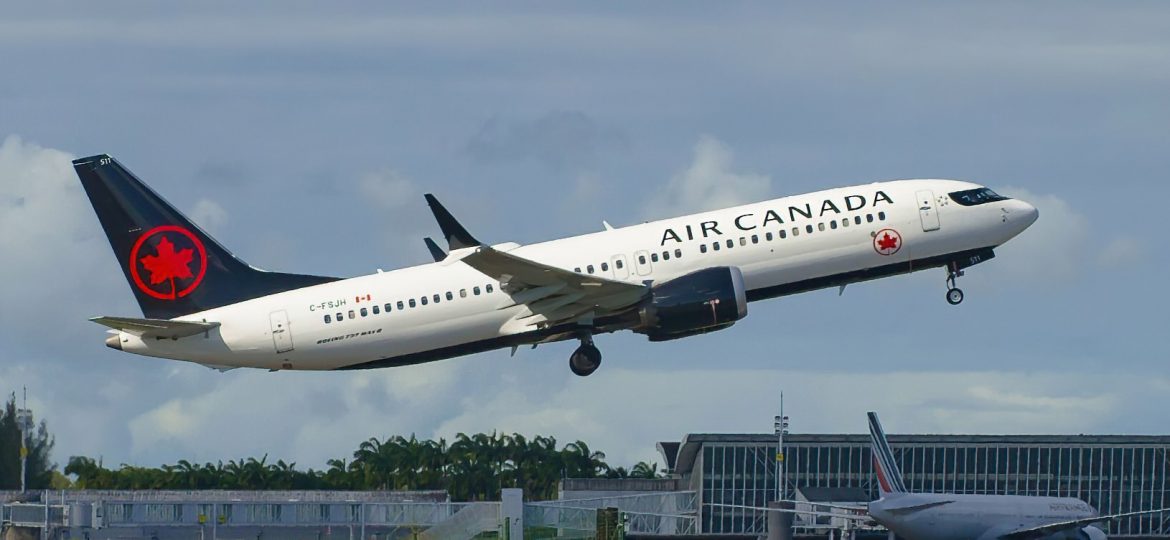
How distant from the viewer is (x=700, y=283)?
Result: 69.0m

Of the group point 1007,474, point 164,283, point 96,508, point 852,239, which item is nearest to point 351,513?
point 96,508

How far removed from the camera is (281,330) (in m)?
71.1

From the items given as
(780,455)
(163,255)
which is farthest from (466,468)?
(163,255)

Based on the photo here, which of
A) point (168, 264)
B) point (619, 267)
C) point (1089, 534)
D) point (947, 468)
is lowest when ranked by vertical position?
point (1089, 534)

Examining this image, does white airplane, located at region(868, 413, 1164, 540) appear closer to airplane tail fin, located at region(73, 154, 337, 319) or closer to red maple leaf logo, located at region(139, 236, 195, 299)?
airplane tail fin, located at region(73, 154, 337, 319)

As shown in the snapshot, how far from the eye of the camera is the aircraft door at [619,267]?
70438 millimetres

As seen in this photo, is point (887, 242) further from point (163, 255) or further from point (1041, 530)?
point (1041, 530)

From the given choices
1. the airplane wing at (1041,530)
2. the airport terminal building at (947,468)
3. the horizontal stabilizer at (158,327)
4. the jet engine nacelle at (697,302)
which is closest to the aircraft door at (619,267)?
the jet engine nacelle at (697,302)

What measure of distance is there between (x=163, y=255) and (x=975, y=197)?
103ft

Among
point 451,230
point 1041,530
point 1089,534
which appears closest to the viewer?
point 451,230

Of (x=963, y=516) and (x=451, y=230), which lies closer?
(x=451, y=230)

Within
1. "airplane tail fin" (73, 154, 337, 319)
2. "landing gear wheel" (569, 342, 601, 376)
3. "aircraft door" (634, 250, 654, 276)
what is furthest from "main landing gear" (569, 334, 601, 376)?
"airplane tail fin" (73, 154, 337, 319)

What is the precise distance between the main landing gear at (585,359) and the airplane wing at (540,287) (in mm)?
1054

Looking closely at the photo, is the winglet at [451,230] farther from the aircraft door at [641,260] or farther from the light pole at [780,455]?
the light pole at [780,455]
